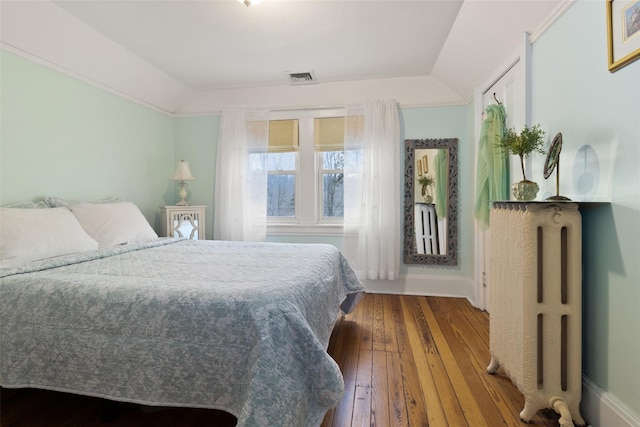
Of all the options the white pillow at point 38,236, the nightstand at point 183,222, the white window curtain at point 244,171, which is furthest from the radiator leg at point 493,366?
the nightstand at point 183,222

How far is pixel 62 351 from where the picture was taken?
1260 millimetres

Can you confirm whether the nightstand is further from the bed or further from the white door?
the white door

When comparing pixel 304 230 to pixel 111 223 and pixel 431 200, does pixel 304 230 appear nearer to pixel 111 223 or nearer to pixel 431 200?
pixel 431 200

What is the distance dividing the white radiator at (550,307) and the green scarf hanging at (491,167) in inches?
40.1

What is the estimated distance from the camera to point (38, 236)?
1836mm

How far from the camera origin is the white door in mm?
2072

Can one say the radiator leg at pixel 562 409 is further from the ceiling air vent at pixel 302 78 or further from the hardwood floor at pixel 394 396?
the ceiling air vent at pixel 302 78

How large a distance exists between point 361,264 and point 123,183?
8.88 ft

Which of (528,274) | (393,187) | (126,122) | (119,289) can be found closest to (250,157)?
(126,122)

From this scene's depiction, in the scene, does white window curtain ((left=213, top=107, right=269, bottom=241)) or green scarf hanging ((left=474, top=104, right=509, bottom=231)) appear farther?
white window curtain ((left=213, top=107, right=269, bottom=241))

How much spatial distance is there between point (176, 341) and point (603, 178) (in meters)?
1.98

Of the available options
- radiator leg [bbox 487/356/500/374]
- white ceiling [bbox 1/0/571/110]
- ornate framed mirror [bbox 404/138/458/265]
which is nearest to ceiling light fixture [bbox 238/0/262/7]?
white ceiling [bbox 1/0/571/110]

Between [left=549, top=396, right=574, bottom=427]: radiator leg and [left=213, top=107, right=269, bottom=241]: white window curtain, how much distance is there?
9.58 feet

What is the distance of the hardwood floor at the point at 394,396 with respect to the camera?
1.43 meters
